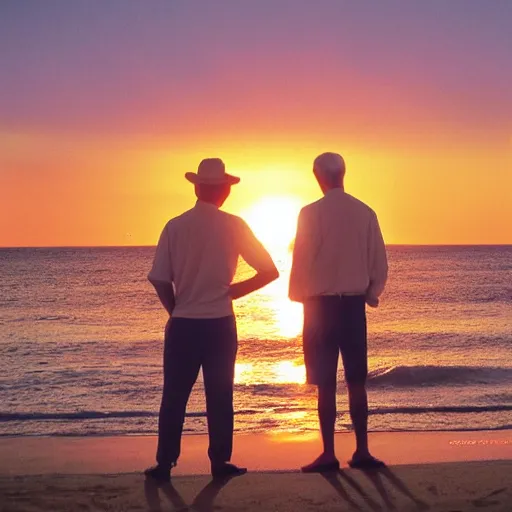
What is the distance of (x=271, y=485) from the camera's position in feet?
16.4

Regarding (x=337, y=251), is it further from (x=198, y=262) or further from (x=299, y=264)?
(x=198, y=262)

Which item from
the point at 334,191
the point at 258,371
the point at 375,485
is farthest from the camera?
the point at 258,371

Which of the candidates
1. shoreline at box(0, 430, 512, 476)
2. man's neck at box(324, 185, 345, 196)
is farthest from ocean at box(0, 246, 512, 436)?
man's neck at box(324, 185, 345, 196)

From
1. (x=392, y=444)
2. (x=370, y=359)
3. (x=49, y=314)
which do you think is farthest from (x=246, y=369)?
(x=49, y=314)

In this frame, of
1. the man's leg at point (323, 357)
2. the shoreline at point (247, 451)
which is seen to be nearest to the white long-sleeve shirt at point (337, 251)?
the man's leg at point (323, 357)

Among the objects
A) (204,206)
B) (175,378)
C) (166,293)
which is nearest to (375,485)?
(175,378)

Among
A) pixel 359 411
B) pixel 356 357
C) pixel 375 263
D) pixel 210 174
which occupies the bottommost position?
pixel 359 411

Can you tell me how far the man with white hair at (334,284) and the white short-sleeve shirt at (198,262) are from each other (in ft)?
1.23

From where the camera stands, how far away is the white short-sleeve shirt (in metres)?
5.17

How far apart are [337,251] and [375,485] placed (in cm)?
145

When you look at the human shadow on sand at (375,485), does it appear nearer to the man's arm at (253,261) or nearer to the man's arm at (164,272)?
the man's arm at (253,261)

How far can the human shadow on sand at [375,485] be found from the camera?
14.8ft

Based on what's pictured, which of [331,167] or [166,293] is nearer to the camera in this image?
[166,293]

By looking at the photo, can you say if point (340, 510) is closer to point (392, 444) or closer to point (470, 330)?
point (392, 444)
